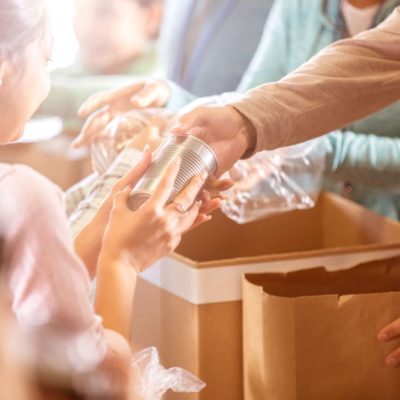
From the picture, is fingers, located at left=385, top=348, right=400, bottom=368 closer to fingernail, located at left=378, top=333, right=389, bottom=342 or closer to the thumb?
fingernail, located at left=378, top=333, right=389, bottom=342

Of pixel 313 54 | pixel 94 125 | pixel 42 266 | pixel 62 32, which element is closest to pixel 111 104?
pixel 94 125

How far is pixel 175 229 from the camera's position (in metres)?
1.05

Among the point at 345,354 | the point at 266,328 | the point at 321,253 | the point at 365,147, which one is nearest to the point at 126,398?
the point at 266,328

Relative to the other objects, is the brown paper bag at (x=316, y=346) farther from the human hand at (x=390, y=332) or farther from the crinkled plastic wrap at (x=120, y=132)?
the crinkled plastic wrap at (x=120, y=132)

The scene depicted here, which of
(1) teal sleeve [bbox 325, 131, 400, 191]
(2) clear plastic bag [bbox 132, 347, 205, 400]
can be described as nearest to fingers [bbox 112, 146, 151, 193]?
(2) clear plastic bag [bbox 132, 347, 205, 400]

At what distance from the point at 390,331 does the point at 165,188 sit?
1.52 ft

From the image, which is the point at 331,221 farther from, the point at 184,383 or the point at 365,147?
the point at 184,383

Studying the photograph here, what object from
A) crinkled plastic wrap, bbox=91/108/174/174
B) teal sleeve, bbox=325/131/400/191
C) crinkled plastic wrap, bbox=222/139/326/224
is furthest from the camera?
Answer: teal sleeve, bbox=325/131/400/191

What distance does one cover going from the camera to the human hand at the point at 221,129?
46.2 inches

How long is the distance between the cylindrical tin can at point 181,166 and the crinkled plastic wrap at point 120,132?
0.69 ft

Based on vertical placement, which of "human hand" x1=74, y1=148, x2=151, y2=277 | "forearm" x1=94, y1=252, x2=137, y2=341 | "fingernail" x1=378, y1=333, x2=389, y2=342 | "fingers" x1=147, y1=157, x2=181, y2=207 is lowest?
"fingernail" x1=378, y1=333, x2=389, y2=342

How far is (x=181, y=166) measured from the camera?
41.9 inches

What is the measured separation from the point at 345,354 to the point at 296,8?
0.70 metres

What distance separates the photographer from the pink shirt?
89 centimetres
